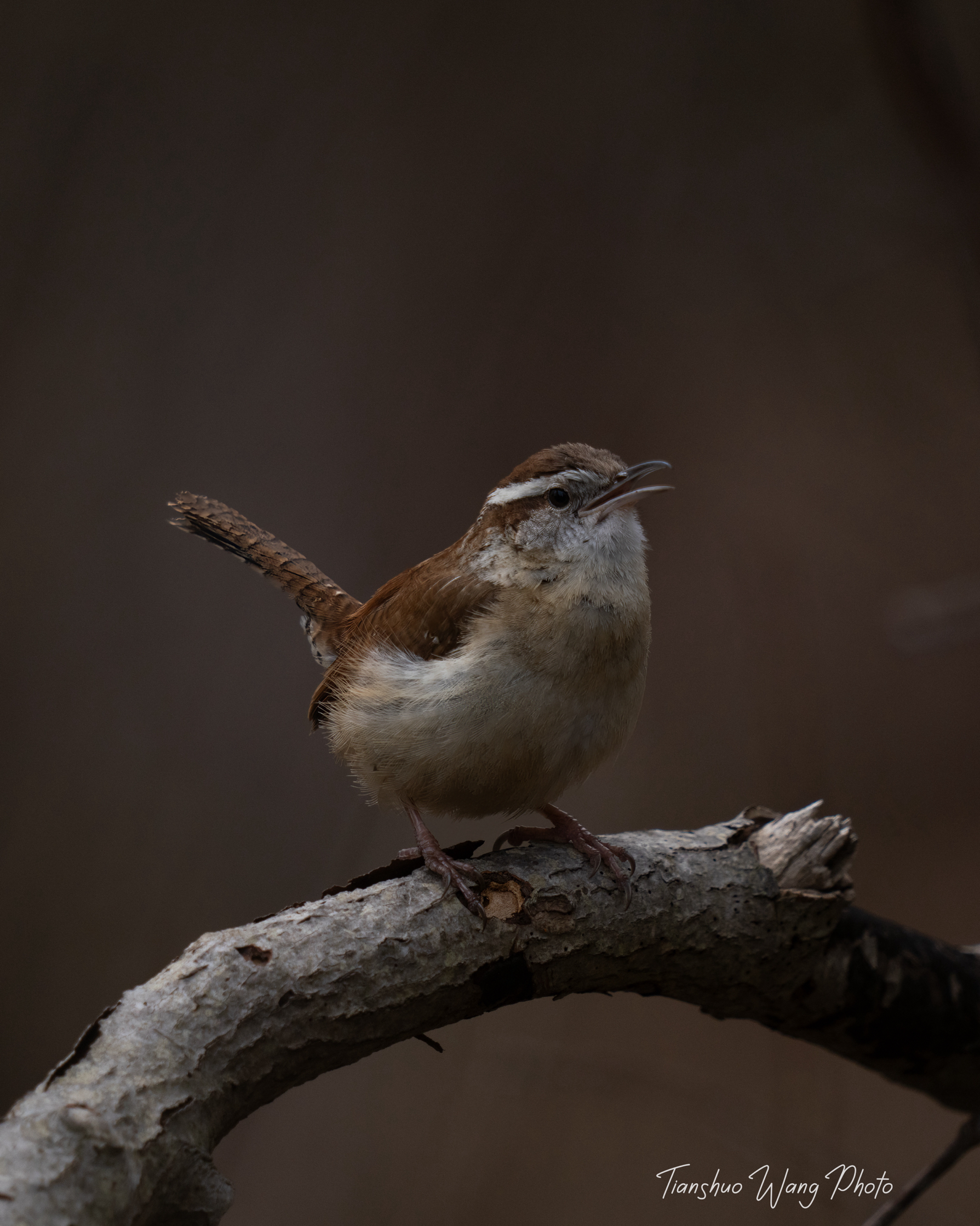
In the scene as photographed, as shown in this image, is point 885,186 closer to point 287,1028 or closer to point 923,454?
point 923,454

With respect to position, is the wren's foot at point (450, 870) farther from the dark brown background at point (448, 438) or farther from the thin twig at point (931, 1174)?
the dark brown background at point (448, 438)

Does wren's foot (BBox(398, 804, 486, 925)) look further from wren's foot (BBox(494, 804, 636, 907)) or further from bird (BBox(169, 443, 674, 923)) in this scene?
wren's foot (BBox(494, 804, 636, 907))

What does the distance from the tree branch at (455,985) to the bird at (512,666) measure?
121mm

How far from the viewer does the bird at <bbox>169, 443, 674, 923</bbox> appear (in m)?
2.15

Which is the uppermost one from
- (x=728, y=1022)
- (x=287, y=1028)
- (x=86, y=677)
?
(x=86, y=677)

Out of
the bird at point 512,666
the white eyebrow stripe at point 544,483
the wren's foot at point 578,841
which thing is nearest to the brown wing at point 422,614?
the bird at point 512,666

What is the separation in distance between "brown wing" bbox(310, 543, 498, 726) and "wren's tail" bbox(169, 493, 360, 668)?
26 cm

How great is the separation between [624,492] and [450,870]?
113cm

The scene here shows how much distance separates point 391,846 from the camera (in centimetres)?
495

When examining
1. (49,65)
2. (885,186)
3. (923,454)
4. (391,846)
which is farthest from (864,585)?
(49,65)

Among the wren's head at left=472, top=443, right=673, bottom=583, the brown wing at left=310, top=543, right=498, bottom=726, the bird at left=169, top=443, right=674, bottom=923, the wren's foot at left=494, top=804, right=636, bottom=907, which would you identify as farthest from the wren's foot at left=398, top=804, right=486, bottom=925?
the wren's head at left=472, top=443, right=673, bottom=583

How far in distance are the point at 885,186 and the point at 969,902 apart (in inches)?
159

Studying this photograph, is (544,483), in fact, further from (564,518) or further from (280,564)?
(280,564)
